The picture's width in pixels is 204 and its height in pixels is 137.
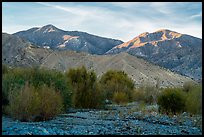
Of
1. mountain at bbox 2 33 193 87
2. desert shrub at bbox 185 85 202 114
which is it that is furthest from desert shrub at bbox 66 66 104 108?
mountain at bbox 2 33 193 87

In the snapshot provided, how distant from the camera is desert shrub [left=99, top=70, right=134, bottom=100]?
3705 cm

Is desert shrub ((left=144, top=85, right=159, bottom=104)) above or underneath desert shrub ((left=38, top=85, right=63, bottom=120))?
underneath

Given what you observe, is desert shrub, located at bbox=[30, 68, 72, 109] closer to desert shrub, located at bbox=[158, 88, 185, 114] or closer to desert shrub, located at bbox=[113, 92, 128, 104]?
desert shrub, located at bbox=[158, 88, 185, 114]

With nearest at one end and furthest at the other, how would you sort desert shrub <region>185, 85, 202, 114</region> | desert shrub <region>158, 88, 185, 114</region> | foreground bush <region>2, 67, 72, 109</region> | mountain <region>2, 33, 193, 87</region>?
foreground bush <region>2, 67, 72, 109</region> → desert shrub <region>185, 85, 202, 114</region> → desert shrub <region>158, 88, 185, 114</region> → mountain <region>2, 33, 193, 87</region>

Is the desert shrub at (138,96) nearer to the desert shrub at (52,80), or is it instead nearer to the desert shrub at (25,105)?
the desert shrub at (52,80)

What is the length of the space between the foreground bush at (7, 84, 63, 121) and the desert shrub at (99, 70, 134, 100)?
64.4 ft

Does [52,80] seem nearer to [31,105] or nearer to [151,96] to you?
[31,105]

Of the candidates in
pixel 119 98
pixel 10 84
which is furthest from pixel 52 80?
pixel 119 98

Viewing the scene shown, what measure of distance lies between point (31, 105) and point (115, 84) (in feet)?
81.3

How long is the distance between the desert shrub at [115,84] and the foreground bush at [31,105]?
773 inches

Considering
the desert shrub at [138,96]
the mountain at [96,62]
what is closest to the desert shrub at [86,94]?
the desert shrub at [138,96]

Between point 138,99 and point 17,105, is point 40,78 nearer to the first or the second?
point 17,105

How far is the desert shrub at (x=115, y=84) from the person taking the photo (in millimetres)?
37053

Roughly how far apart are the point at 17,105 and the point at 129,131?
4471 mm
